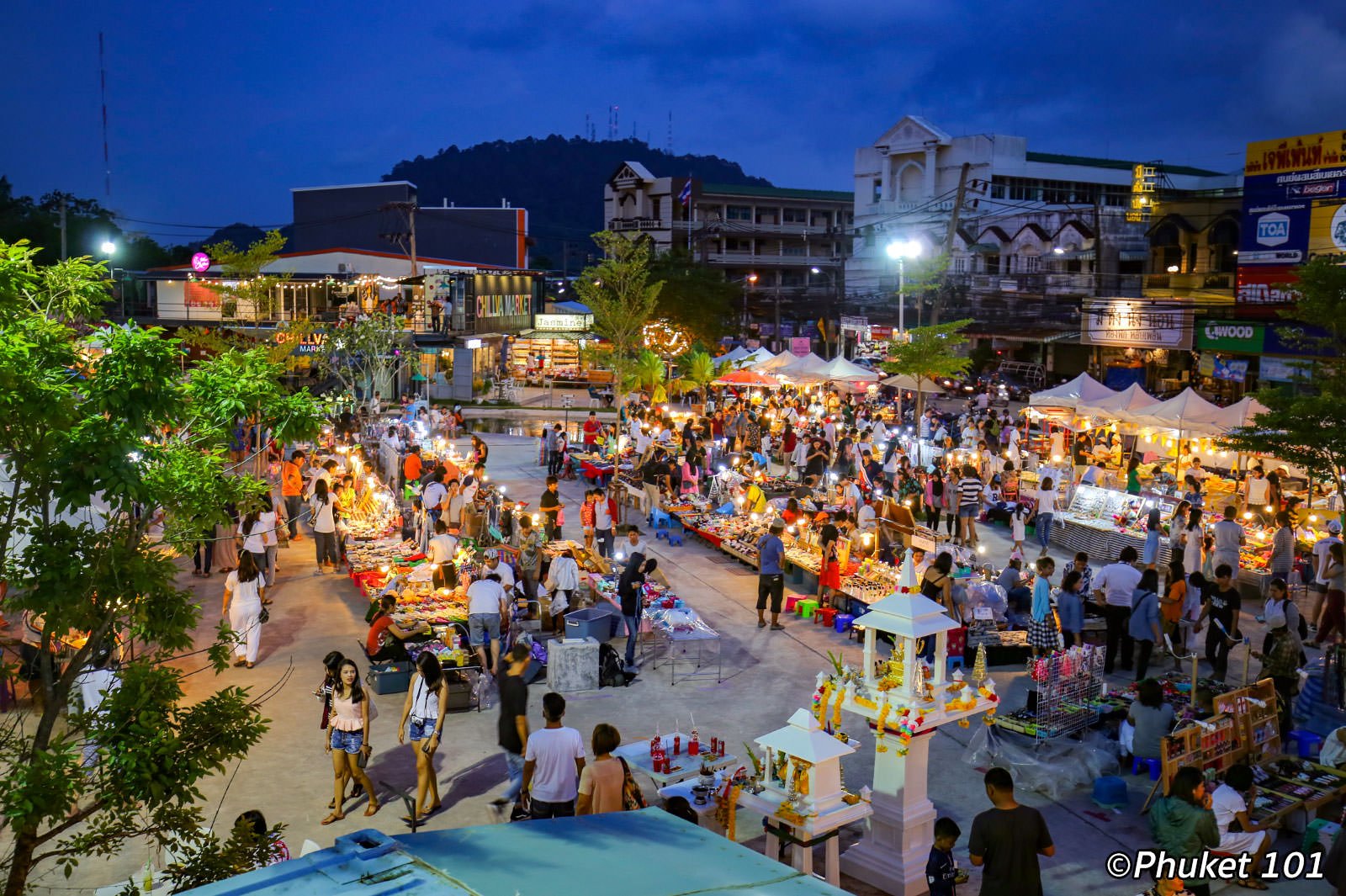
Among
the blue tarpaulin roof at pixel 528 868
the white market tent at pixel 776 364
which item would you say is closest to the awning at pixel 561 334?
the white market tent at pixel 776 364

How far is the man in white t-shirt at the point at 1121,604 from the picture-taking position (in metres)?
12.5

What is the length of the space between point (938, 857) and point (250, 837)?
401 cm

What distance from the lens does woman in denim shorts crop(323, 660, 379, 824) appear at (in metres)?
8.54

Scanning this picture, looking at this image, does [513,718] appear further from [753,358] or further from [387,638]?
[753,358]

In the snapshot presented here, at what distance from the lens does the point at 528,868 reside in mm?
3379

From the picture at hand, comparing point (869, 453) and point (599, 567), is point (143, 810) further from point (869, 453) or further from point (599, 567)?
point (869, 453)

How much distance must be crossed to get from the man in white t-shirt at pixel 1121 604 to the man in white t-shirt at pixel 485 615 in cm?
661

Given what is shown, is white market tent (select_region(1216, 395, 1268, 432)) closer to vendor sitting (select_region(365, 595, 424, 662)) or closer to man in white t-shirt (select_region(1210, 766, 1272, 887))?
man in white t-shirt (select_region(1210, 766, 1272, 887))

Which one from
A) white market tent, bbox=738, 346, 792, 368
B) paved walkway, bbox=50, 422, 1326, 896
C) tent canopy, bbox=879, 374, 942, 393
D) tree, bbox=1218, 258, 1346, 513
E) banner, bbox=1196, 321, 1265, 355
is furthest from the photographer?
white market tent, bbox=738, 346, 792, 368

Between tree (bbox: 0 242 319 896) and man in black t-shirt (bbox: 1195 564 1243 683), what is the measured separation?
34.7ft

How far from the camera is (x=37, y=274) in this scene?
16.4ft

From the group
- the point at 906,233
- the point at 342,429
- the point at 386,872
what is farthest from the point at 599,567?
the point at 906,233

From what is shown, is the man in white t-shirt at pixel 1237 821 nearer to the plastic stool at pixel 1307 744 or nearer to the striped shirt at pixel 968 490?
the plastic stool at pixel 1307 744

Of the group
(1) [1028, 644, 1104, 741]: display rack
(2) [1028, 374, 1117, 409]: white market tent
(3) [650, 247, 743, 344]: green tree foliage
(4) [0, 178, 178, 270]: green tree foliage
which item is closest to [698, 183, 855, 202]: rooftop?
(3) [650, 247, 743, 344]: green tree foliage
